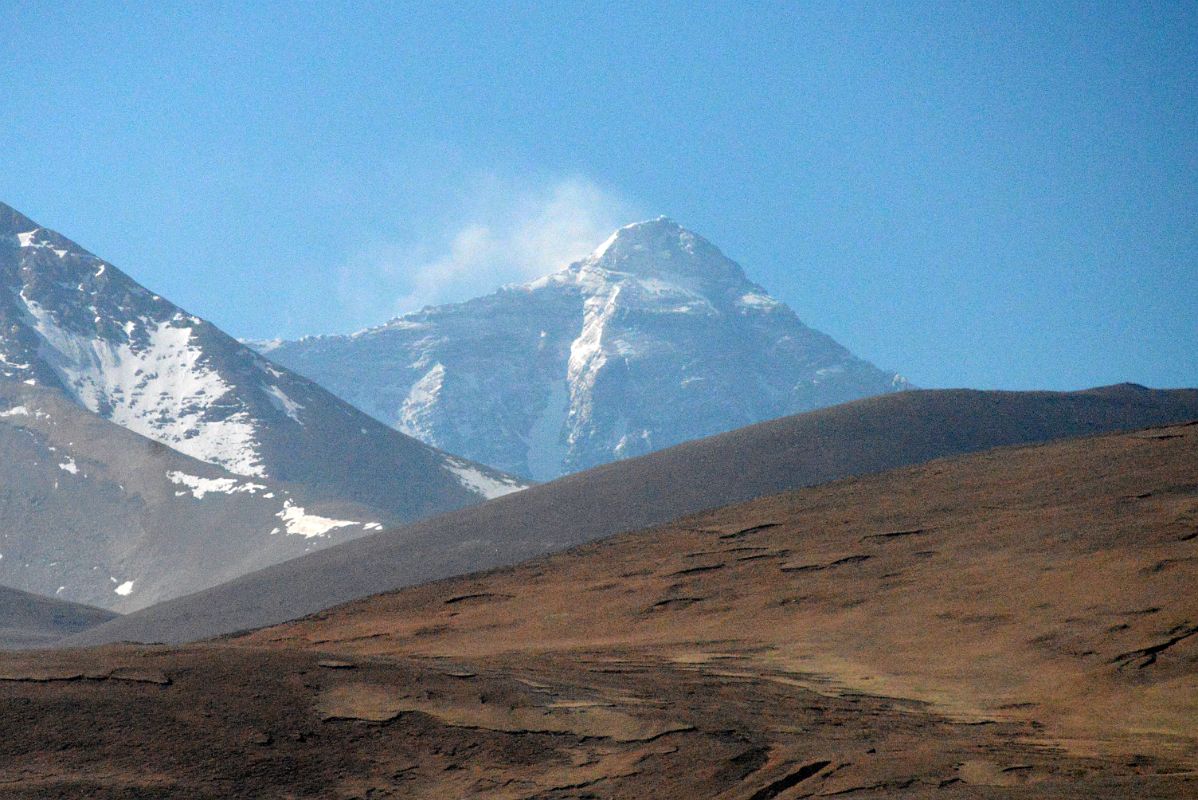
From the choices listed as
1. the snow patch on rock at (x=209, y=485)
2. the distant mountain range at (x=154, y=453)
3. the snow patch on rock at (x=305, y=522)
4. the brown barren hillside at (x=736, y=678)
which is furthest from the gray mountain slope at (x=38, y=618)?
the brown barren hillside at (x=736, y=678)

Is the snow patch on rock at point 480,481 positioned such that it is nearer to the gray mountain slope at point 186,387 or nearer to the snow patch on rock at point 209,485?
the gray mountain slope at point 186,387

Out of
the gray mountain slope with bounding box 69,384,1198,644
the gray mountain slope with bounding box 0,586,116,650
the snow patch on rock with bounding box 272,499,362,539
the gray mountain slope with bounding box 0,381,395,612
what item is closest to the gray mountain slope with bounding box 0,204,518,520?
the gray mountain slope with bounding box 0,381,395,612

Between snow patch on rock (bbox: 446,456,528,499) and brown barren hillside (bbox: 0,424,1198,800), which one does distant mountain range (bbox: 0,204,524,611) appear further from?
brown barren hillside (bbox: 0,424,1198,800)

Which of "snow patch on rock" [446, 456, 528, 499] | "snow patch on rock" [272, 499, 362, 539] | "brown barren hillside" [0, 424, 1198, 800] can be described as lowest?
"brown barren hillside" [0, 424, 1198, 800]

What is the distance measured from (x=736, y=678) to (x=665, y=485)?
28.8 meters

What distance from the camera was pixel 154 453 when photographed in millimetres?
132250

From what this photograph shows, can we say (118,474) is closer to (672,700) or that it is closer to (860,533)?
(860,533)

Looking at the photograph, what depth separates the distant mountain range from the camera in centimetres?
11306

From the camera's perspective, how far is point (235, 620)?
1774 inches

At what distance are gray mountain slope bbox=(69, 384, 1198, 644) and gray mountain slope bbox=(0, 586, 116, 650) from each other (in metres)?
20.5

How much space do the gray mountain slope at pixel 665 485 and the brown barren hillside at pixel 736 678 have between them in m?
14.2

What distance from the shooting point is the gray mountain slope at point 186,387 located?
496ft

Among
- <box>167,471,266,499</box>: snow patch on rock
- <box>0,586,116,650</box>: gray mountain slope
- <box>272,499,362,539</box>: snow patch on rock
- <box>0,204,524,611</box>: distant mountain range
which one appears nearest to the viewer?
<box>0,586,116,650</box>: gray mountain slope

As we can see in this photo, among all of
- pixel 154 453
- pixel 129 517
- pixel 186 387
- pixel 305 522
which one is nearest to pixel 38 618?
pixel 305 522
